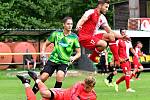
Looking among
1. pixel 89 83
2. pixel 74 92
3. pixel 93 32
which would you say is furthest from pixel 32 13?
pixel 89 83

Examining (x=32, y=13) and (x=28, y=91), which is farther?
(x=32, y=13)

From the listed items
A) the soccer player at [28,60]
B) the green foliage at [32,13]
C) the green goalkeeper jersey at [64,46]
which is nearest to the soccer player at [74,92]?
the green goalkeeper jersey at [64,46]

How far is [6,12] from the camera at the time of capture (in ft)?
177

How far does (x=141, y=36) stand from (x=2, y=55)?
35.1 feet

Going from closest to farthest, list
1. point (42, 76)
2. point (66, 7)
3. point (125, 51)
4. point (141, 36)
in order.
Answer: point (42, 76), point (125, 51), point (141, 36), point (66, 7)

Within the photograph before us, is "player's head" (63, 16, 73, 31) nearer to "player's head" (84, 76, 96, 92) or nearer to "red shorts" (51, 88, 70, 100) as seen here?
"red shorts" (51, 88, 70, 100)

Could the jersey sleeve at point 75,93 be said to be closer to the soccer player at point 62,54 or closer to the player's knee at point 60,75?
the player's knee at point 60,75

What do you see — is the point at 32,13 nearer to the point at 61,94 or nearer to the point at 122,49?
the point at 122,49

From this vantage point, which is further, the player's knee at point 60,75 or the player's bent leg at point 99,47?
the player's bent leg at point 99,47

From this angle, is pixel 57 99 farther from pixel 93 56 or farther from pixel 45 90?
pixel 93 56

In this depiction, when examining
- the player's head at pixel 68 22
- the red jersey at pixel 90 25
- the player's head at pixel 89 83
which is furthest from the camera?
the red jersey at pixel 90 25

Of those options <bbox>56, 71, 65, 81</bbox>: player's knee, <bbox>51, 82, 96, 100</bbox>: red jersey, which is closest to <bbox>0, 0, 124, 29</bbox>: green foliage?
<bbox>56, 71, 65, 81</bbox>: player's knee

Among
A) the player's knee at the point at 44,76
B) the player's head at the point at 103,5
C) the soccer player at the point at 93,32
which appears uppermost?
the player's head at the point at 103,5

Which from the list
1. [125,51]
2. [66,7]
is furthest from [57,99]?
[66,7]
